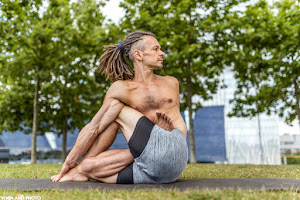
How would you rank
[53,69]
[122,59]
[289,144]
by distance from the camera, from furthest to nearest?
1. [289,144]
2. [53,69]
3. [122,59]

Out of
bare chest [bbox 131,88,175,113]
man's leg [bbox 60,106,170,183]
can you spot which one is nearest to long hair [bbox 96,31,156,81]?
bare chest [bbox 131,88,175,113]

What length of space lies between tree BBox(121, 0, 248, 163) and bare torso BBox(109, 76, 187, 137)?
731 cm

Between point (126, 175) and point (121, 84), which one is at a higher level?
point (121, 84)

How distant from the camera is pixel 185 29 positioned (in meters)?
11.2

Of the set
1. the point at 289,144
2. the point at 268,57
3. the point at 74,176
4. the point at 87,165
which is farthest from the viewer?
the point at 289,144

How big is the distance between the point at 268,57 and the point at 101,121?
10722 millimetres

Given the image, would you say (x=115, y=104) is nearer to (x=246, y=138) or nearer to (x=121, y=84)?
(x=121, y=84)

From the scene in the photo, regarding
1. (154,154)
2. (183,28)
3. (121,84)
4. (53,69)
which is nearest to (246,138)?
(183,28)

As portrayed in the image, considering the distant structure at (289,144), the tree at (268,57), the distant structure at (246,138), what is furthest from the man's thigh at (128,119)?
the distant structure at (289,144)

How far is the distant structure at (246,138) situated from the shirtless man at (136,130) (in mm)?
20828

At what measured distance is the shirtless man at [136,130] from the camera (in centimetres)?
337

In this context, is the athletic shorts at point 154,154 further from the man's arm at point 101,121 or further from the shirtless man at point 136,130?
the man's arm at point 101,121

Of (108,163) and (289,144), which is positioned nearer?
(108,163)

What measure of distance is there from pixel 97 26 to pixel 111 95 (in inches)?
474
